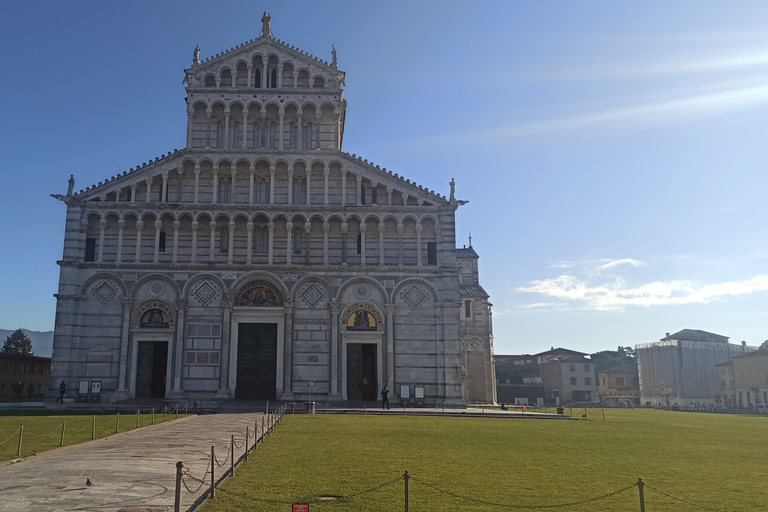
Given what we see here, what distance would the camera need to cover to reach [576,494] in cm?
1271

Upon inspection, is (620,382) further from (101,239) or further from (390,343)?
(101,239)

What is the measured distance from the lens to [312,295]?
138 ft

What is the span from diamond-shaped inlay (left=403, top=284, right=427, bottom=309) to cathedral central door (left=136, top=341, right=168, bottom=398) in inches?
620

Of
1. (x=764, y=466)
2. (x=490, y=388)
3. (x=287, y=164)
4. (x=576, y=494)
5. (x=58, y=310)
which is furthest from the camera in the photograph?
(x=490, y=388)

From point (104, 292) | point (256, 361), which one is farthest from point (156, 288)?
point (256, 361)

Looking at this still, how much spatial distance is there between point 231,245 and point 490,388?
3710 cm

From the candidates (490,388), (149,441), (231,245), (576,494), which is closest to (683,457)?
(576,494)

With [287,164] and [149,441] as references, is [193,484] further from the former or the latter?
[287,164]

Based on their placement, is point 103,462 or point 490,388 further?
point 490,388

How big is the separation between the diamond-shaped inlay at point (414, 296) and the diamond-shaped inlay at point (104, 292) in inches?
738

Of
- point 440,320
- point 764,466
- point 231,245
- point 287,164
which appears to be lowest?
point 764,466

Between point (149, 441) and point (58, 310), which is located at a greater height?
point (58, 310)

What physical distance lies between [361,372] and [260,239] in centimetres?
1115

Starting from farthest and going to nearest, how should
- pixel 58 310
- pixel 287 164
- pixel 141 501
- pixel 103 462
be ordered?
pixel 287 164 → pixel 58 310 → pixel 103 462 → pixel 141 501
